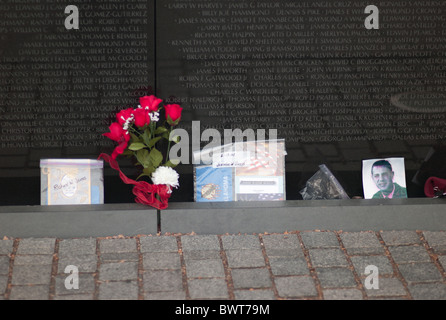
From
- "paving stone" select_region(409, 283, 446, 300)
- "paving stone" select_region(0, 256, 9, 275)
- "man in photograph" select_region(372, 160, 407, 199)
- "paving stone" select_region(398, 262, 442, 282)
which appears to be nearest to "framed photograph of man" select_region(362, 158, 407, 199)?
"man in photograph" select_region(372, 160, 407, 199)

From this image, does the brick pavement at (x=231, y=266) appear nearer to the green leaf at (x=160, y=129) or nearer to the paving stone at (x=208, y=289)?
the paving stone at (x=208, y=289)

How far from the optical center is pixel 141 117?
15.9 feet

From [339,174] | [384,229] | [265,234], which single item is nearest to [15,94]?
[265,234]

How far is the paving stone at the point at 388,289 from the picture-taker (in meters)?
4.06

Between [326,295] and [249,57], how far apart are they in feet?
6.67

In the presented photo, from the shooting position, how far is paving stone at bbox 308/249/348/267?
14.5 feet

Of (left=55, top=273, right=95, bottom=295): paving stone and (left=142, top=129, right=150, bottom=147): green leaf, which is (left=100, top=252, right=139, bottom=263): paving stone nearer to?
(left=55, top=273, right=95, bottom=295): paving stone

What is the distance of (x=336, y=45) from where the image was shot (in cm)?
529

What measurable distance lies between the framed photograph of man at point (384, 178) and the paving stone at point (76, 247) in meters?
2.17

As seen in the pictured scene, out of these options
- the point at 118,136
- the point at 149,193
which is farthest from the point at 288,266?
the point at 118,136

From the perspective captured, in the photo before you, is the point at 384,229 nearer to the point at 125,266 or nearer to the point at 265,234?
the point at 265,234

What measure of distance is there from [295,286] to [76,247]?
1499 mm

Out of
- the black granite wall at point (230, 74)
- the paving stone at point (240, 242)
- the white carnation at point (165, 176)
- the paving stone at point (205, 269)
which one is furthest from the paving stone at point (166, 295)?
the black granite wall at point (230, 74)

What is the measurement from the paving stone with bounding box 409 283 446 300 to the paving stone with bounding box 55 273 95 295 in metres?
1.89
